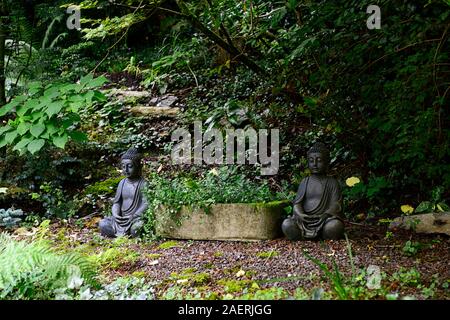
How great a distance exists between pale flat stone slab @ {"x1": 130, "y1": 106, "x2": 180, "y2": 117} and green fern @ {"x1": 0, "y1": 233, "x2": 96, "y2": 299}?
18.5 feet

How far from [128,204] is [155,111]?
13.4 feet

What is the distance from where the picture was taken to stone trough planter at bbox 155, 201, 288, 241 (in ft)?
17.2

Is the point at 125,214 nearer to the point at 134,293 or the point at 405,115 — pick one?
the point at 134,293

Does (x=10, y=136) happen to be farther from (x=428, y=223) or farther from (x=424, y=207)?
(x=424, y=207)

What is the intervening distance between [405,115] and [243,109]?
10.5ft

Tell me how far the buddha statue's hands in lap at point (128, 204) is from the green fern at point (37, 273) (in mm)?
1569

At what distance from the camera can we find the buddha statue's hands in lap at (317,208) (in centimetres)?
500

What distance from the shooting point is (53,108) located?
5.50 m

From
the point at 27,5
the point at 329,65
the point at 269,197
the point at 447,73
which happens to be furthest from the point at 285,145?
the point at 27,5

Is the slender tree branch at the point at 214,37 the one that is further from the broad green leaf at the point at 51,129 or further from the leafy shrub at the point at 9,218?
the leafy shrub at the point at 9,218

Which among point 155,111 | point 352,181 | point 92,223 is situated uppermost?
point 155,111

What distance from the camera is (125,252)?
4.88 m

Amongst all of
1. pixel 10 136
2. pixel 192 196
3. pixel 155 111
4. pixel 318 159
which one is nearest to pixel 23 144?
pixel 10 136

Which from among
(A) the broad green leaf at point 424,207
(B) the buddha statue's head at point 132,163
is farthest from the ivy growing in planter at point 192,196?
(A) the broad green leaf at point 424,207
